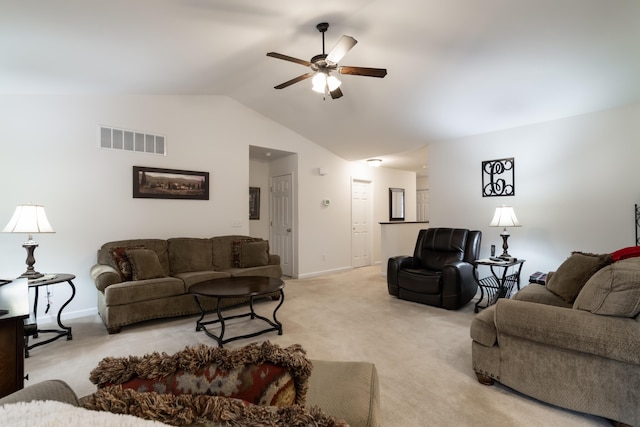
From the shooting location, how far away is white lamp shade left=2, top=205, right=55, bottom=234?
2688 mm

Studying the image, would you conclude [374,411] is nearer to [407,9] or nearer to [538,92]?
[407,9]

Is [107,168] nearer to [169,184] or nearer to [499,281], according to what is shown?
[169,184]

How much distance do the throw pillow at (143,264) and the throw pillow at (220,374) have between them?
9.94 ft

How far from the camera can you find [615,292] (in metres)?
1.69

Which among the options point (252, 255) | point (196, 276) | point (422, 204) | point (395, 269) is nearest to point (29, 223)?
point (196, 276)

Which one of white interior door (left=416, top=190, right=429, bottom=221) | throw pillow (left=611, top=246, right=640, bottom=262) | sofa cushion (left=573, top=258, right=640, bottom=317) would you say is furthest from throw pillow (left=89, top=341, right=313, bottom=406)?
white interior door (left=416, top=190, right=429, bottom=221)

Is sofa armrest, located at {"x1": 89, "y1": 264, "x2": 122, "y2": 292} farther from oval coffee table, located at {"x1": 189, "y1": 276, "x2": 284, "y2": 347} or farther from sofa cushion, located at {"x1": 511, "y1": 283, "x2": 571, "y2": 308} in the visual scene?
sofa cushion, located at {"x1": 511, "y1": 283, "x2": 571, "y2": 308}

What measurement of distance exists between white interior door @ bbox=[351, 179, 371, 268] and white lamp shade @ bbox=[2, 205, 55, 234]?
16.4 ft

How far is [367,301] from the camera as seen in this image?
411 cm

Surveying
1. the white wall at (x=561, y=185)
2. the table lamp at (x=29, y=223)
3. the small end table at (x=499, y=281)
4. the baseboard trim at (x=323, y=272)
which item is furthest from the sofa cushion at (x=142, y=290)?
the white wall at (x=561, y=185)

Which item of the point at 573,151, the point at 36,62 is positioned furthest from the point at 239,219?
the point at 573,151

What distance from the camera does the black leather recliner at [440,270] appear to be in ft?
12.2

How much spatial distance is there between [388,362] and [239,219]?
10.7 ft

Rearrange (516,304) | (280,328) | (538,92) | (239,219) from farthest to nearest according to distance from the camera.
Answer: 1. (239,219)
2. (538,92)
3. (280,328)
4. (516,304)
